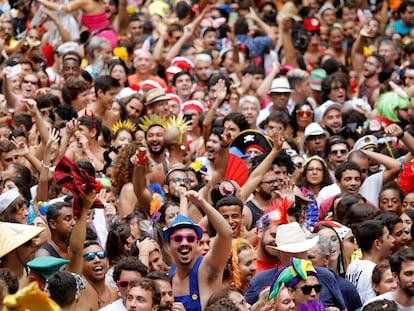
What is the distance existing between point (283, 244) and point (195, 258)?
2.07 ft

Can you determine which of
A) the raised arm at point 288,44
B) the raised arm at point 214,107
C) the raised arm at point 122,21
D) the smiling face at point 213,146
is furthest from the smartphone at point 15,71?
the raised arm at point 122,21

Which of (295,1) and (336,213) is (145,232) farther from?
(295,1)

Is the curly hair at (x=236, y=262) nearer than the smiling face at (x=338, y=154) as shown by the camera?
Yes

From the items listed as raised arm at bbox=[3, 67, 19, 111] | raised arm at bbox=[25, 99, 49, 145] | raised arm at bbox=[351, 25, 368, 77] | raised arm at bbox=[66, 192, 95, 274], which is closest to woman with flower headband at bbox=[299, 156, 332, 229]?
raised arm at bbox=[25, 99, 49, 145]

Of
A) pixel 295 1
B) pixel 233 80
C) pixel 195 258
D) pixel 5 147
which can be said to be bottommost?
pixel 295 1

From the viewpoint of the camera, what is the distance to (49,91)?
1479cm

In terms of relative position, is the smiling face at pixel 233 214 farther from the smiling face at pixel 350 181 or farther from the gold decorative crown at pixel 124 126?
the gold decorative crown at pixel 124 126

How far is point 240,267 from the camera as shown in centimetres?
964

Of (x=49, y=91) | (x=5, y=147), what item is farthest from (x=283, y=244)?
(x=49, y=91)

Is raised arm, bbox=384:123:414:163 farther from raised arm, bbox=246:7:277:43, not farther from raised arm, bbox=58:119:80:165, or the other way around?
→ raised arm, bbox=246:7:277:43

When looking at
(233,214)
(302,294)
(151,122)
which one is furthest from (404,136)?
(302,294)

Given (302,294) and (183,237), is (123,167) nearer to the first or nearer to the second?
(183,237)

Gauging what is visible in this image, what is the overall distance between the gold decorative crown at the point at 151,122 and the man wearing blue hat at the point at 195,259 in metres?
3.70

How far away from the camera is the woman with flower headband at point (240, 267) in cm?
961
